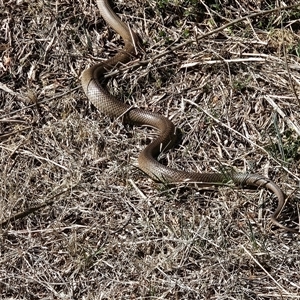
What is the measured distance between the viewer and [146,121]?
6.90 meters

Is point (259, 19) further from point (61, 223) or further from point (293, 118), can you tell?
point (61, 223)

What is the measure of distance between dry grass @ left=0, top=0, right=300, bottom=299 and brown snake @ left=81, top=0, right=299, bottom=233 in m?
0.09

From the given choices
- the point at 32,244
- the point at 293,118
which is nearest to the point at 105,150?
the point at 32,244

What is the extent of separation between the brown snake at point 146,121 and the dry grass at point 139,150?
9cm

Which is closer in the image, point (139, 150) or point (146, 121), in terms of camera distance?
point (139, 150)

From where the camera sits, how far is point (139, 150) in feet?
21.7

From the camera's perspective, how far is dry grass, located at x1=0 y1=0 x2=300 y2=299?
209 inches

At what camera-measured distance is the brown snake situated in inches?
235

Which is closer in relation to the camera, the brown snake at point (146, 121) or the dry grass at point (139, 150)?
the dry grass at point (139, 150)

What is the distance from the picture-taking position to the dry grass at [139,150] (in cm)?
532

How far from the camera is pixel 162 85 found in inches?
284

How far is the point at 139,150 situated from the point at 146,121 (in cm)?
38

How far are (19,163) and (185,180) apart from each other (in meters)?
1.44

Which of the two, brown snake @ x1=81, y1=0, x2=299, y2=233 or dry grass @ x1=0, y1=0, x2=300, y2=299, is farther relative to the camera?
brown snake @ x1=81, y1=0, x2=299, y2=233
